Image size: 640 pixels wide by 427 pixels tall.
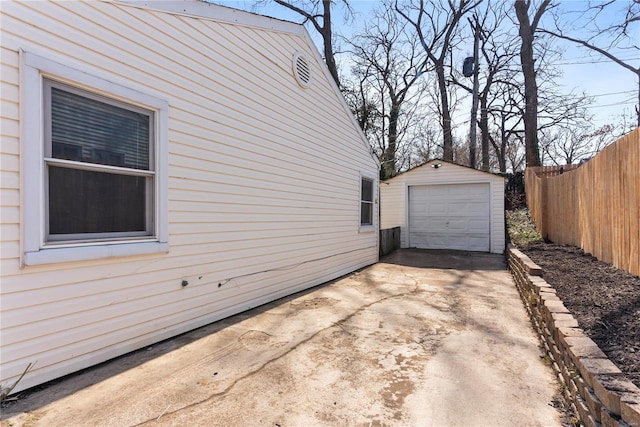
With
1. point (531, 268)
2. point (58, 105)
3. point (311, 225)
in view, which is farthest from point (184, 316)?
point (531, 268)

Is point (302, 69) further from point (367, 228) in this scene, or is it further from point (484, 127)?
point (484, 127)

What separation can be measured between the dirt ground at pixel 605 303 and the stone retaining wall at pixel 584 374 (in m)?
0.11

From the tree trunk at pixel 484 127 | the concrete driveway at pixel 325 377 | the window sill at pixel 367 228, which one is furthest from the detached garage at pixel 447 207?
the tree trunk at pixel 484 127

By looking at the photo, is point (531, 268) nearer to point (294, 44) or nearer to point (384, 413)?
point (384, 413)

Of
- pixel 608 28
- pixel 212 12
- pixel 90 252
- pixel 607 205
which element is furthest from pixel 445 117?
pixel 90 252

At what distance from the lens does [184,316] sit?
351 centimetres

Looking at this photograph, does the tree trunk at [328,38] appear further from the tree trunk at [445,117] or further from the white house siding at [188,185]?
the white house siding at [188,185]

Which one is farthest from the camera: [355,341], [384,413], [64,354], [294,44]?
[294,44]

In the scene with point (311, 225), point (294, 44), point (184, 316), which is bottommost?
point (184, 316)

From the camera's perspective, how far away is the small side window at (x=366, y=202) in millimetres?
8317

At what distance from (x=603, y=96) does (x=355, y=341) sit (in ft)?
69.6

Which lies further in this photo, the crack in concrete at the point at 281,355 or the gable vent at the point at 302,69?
the gable vent at the point at 302,69

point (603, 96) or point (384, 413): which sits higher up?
point (603, 96)

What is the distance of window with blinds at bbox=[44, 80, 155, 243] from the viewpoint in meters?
2.51
